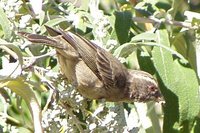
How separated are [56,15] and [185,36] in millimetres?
680

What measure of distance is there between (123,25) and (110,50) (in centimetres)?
18

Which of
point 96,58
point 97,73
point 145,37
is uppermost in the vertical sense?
point 145,37

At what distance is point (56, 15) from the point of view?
3512mm

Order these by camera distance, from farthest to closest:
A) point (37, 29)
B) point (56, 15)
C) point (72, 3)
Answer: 1. point (72, 3)
2. point (56, 15)
3. point (37, 29)

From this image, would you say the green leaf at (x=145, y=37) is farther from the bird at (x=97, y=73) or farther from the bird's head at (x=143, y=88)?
the bird's head at (x=143, y=88)

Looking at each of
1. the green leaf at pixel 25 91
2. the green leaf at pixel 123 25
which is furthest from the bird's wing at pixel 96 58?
the green leaf at pixel 25 91

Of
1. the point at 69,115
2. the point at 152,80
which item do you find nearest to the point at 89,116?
the point at 69,115

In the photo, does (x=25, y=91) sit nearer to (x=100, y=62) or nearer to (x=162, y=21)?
(x=100, y=62)

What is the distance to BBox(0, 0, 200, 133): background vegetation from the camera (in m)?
3.00

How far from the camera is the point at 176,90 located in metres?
3.36

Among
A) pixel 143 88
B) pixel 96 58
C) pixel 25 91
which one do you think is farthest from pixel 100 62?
pixel 25 91

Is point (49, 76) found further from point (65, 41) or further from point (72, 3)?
point (72, 3)

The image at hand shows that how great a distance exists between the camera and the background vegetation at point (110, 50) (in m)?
3.00

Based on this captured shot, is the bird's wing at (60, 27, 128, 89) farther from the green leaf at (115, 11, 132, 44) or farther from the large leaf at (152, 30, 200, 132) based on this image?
the large leaf at (152, 30, 200, 132)
